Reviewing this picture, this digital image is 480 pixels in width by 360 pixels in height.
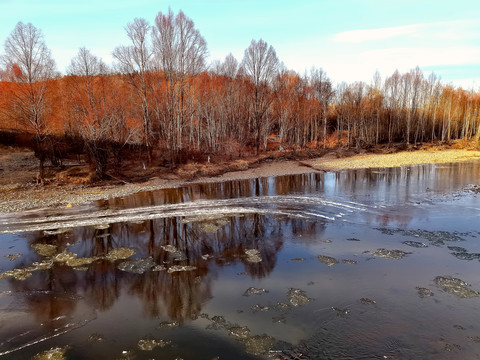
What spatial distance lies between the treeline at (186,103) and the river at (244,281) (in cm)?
1194

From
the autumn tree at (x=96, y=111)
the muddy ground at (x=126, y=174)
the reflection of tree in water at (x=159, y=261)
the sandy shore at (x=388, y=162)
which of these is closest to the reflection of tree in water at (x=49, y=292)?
the reflection of tree in water at (x=159, y=261)

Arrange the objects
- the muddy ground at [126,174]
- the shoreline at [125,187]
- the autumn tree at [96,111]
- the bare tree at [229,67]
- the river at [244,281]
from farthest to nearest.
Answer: the bare tree at [229,67]
the autumn tree at [96,111]
the muddy ground at [126,174]
the shoreline at [125,187]
the river at [244,281]

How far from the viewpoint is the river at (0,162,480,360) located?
6586 mm

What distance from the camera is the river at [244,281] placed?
21.6 ft

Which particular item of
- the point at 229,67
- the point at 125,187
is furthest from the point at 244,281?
the point at 229,67

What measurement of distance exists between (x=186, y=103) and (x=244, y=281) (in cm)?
3183

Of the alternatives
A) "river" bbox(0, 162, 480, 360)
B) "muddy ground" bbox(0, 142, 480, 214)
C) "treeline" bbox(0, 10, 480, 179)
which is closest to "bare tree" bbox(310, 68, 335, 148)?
"treeline" bbox(0, 10, 480, 179)

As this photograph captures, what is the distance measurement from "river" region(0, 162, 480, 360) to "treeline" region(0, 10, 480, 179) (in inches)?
470

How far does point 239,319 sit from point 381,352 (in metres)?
3.00

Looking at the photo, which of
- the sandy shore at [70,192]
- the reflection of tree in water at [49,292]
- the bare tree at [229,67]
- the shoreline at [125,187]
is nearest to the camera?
the reflection of tree in water at [49,292]

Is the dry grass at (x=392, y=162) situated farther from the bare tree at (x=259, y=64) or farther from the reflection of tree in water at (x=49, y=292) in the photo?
the reflection of tree in water at (x=49, y=292)

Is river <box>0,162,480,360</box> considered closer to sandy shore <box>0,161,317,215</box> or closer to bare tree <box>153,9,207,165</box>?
Answer: sandy shore <box>0,161,317,215</box>

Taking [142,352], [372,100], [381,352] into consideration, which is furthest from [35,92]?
[372,100]

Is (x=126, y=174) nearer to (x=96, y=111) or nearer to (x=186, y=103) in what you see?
(x=96, y=111)
